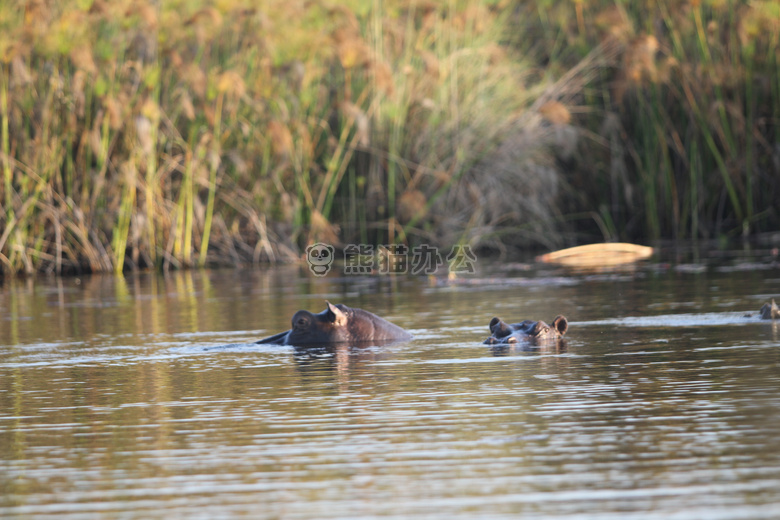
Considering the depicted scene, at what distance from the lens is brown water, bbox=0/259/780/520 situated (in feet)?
12.9

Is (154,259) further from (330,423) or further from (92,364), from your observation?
(330,423)

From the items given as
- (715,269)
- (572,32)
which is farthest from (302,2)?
(715,269)

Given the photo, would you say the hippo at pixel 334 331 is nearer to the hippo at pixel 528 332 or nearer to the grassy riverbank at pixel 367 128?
the hippo at pixel 528 332

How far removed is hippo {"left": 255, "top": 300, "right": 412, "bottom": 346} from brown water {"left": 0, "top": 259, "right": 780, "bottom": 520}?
28 cm

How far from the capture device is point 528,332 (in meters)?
7.86

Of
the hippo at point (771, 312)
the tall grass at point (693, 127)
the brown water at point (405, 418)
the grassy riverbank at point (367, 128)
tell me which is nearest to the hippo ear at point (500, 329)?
the brown water at point (405, 418)

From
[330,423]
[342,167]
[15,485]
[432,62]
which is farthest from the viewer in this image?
[342,167]

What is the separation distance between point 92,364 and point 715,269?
23.8 ft

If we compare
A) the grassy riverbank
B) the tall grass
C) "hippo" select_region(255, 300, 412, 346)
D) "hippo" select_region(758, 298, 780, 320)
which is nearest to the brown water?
"hippo" select_region(758, 298, 780, 320)

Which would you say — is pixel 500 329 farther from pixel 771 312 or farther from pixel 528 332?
pixel 771 312

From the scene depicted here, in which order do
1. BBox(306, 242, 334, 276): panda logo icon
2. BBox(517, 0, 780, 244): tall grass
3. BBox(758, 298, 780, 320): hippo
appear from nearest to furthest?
BBox(758, 298, 780, 320): hippo → BBox(306, 242, 334, 276): panda logo icon → BBox(517, 0, 780, 244): tall grass

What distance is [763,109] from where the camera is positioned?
57.4 ft

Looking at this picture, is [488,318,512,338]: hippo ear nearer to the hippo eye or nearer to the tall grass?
the hippo eye

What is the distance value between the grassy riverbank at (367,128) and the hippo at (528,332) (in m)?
6.80
